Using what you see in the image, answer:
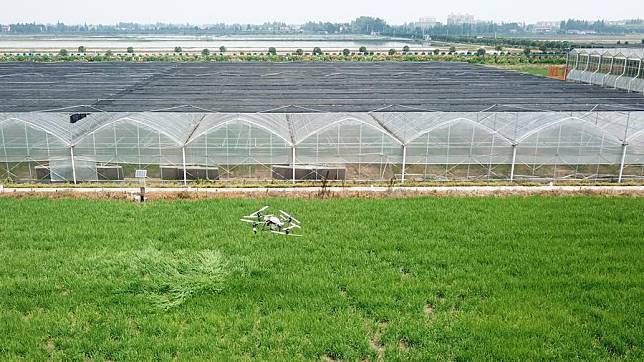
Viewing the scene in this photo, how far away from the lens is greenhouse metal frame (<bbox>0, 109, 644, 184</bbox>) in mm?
22938

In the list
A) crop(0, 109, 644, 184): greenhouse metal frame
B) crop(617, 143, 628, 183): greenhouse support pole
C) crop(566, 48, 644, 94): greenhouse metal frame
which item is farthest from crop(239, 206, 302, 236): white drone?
crop(566, 48, 644, 94): greenhouse metal frame

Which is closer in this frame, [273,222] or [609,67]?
[273,222]

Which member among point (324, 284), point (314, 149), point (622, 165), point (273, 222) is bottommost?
point (324, 284)

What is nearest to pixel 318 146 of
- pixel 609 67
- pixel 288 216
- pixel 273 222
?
pixel 288 216

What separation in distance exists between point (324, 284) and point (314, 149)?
1137 centimetres

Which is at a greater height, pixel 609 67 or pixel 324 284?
pixel 609 67

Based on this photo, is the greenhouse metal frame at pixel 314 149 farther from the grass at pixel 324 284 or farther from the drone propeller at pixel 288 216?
the drone propeller at pixel 288 216

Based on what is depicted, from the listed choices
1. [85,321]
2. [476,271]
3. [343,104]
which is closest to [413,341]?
[476,271]

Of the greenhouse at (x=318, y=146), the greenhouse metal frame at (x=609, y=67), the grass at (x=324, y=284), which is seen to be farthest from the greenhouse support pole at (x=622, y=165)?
the greenhouse metal frame at (x=609, y=67)

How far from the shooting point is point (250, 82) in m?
46.5

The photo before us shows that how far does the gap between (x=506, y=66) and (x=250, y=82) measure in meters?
41.4

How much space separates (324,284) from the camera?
12.9m

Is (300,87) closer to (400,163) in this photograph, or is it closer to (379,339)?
(400,163)

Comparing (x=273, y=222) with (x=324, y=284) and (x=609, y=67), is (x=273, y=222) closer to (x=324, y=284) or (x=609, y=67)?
(x=324, y=284)
